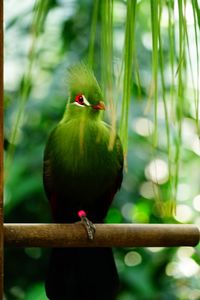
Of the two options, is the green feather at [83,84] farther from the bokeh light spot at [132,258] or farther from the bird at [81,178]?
the bokeh light spot at [132,258]

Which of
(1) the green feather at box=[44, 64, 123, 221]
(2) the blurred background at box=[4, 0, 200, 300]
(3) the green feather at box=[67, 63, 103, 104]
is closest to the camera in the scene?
(3) the green feather at box=[67, 63, 103, 104]

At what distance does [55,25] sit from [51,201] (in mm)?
811

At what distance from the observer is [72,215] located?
1.91m

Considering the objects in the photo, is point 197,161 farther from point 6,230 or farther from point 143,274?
point 6,230

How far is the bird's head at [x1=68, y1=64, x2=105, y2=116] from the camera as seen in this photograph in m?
1.52

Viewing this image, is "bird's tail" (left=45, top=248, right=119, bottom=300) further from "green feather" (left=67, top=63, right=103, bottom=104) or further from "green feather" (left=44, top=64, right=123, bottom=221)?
"green feather" (left=67, top=63, right=103, bottom=104)

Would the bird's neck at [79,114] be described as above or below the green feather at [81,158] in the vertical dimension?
above

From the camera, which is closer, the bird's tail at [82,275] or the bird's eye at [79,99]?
the bird's tail at [82,275]

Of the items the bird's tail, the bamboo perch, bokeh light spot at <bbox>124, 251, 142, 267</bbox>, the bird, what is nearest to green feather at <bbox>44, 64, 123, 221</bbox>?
the bird

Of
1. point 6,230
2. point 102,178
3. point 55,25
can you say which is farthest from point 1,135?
point 55,25

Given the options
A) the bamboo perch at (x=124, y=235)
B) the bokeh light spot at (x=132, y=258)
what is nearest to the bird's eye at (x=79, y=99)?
the bamboo perch at (x=124, y=235)

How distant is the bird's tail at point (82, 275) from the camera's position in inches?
61.0

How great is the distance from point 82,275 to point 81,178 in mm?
270

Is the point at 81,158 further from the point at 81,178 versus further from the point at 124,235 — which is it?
the point at 124,235
